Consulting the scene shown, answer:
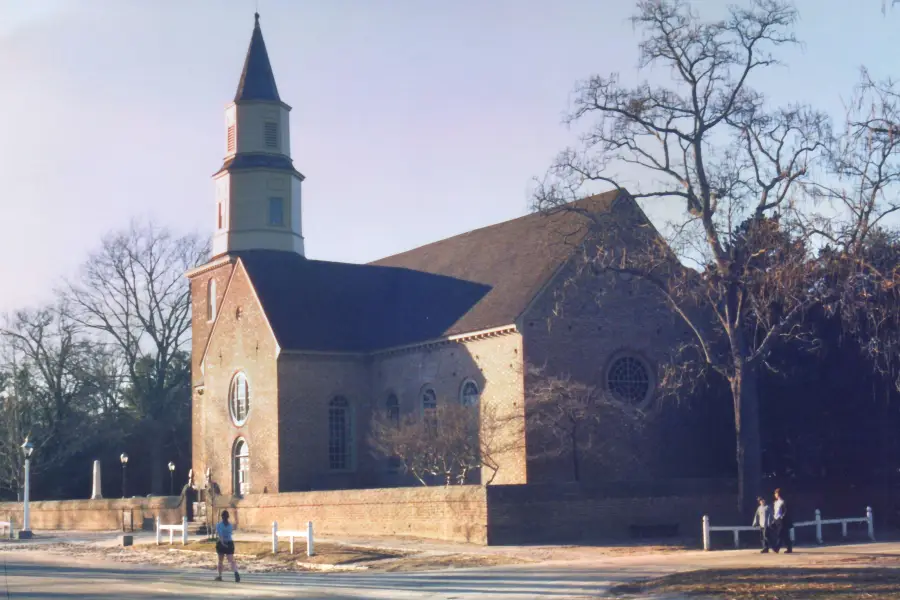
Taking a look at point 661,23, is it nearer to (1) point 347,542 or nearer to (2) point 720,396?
(2) point 720,396

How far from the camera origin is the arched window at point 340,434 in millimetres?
47625

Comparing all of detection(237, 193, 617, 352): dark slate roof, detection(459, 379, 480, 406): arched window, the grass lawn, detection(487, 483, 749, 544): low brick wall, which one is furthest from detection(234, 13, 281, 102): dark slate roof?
the grass lawn

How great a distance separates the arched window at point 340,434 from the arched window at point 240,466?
13.2ft

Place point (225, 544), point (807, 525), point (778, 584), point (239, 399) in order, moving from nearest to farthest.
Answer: point (778, 584), point (225, 544), point (807, 525), point (239, 399)

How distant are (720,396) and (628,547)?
11.2 m

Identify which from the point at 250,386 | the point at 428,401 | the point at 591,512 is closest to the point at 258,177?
the point at 250,386

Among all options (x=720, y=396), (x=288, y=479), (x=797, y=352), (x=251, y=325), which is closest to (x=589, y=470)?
(x=720, y=396)

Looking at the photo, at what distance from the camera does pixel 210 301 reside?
185 feet

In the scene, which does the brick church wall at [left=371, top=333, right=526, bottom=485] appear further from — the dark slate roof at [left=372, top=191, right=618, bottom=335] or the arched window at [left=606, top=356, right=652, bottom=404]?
the arched window at [left=606, top=356, right=652, bottom=404]

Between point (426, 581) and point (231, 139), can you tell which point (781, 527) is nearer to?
point (426, 581)

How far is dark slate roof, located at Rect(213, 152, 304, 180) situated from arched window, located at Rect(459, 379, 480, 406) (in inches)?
647

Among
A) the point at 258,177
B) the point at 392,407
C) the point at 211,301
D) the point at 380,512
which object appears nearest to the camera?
the point at 380,512

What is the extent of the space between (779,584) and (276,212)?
124 ft

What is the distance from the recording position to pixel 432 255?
5353cm
